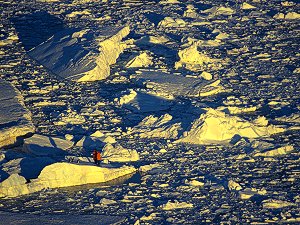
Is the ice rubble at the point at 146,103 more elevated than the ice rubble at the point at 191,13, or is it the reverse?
the ice rubble at the point at 146,103

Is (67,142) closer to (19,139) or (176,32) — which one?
(19,139)

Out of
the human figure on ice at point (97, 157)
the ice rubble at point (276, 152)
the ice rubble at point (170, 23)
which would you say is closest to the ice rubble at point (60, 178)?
the human figure on ice at point (97, 157)

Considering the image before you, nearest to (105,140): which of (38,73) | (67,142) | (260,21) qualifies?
(67,142)

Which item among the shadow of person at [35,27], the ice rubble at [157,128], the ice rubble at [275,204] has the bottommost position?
the shadow of person at [35,27]

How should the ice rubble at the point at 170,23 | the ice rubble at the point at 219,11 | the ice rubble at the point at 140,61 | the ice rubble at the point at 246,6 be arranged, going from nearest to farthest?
the ice rubble at the point at 140,61
the ice rubble at the point at 170,23
the ice rubble at the point at 219,11
the ice rubble at the point at 246,6

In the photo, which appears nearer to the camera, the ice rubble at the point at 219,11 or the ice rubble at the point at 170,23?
the ice rubble at the point at 170,23

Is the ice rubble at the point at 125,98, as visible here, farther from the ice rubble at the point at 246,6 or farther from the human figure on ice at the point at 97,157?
the ice rubble at the point at 246,6
